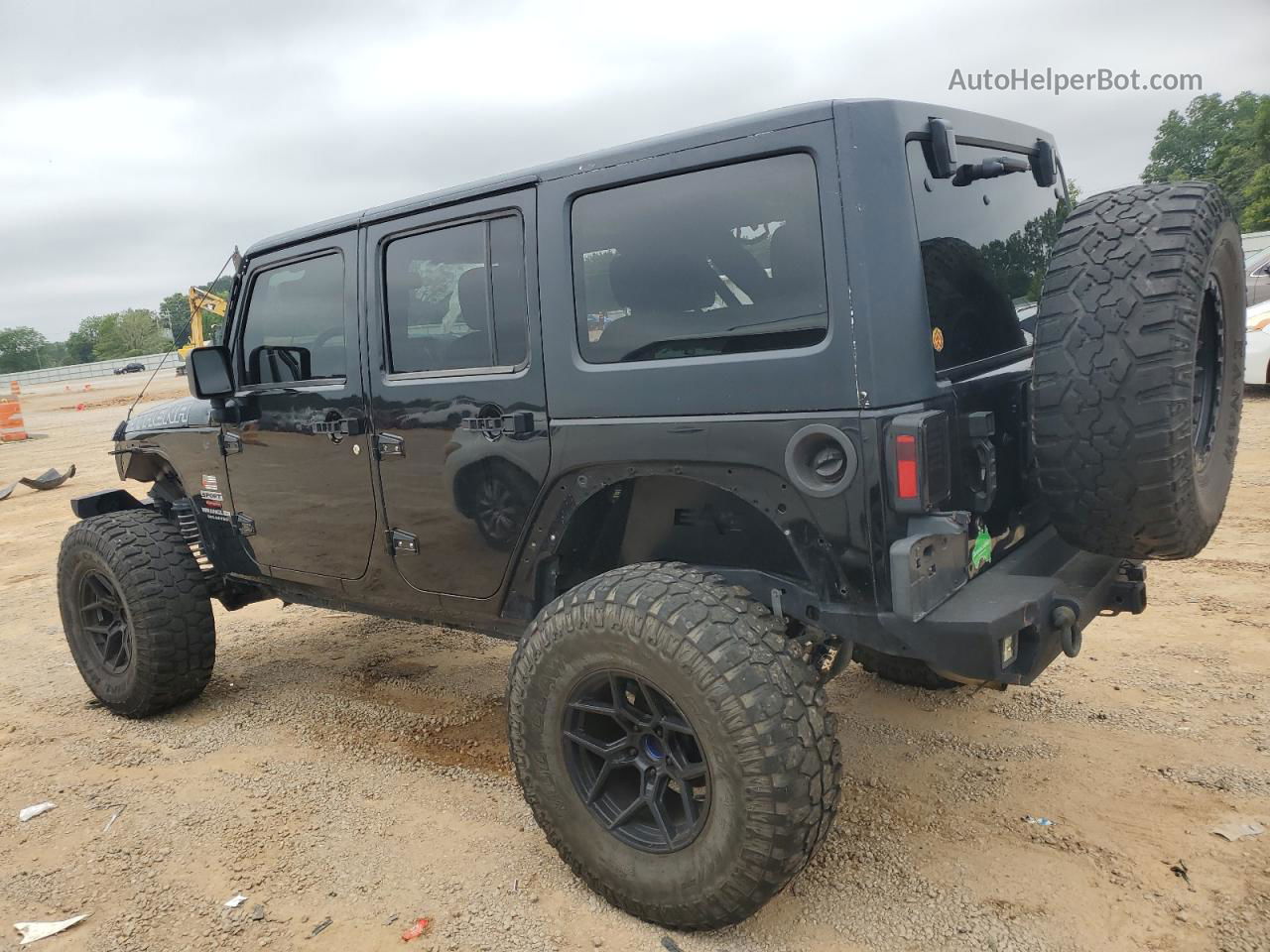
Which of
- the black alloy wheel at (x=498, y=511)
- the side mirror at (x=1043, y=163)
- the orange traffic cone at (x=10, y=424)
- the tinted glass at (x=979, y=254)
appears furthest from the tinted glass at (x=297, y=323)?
the orange traffic cone at (x=10, y=424)

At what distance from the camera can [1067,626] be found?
7.82 feet

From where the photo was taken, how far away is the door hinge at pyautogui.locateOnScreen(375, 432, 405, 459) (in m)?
3.21

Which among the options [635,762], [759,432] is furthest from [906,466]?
[635,762]

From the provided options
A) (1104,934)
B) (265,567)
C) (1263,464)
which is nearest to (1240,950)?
(1104,934)

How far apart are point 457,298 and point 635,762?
165cm

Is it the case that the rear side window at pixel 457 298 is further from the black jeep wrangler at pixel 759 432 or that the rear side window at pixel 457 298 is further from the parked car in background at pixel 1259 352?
the parked car in background at pixel 1259 352

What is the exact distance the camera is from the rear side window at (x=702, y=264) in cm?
229

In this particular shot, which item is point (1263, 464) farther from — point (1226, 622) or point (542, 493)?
point (542, 493)

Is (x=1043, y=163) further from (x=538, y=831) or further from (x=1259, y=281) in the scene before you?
(x=1259, y=281)

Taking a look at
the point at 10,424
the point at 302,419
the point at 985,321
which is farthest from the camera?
the point at 10,424

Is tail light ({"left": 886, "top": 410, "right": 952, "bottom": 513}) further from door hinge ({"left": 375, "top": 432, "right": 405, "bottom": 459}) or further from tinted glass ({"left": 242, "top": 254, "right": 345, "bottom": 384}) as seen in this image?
tinted glass ({"left": 242, "top": 254, "right": 345, "bottom": 384})

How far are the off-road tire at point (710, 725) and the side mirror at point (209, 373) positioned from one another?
2.04 m

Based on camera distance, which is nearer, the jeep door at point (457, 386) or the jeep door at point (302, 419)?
the jeep door at point (457, 386)

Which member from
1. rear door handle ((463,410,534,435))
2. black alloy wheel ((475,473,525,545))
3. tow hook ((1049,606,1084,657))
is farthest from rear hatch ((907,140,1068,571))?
black alloy wheel ((475,473,525,545))
